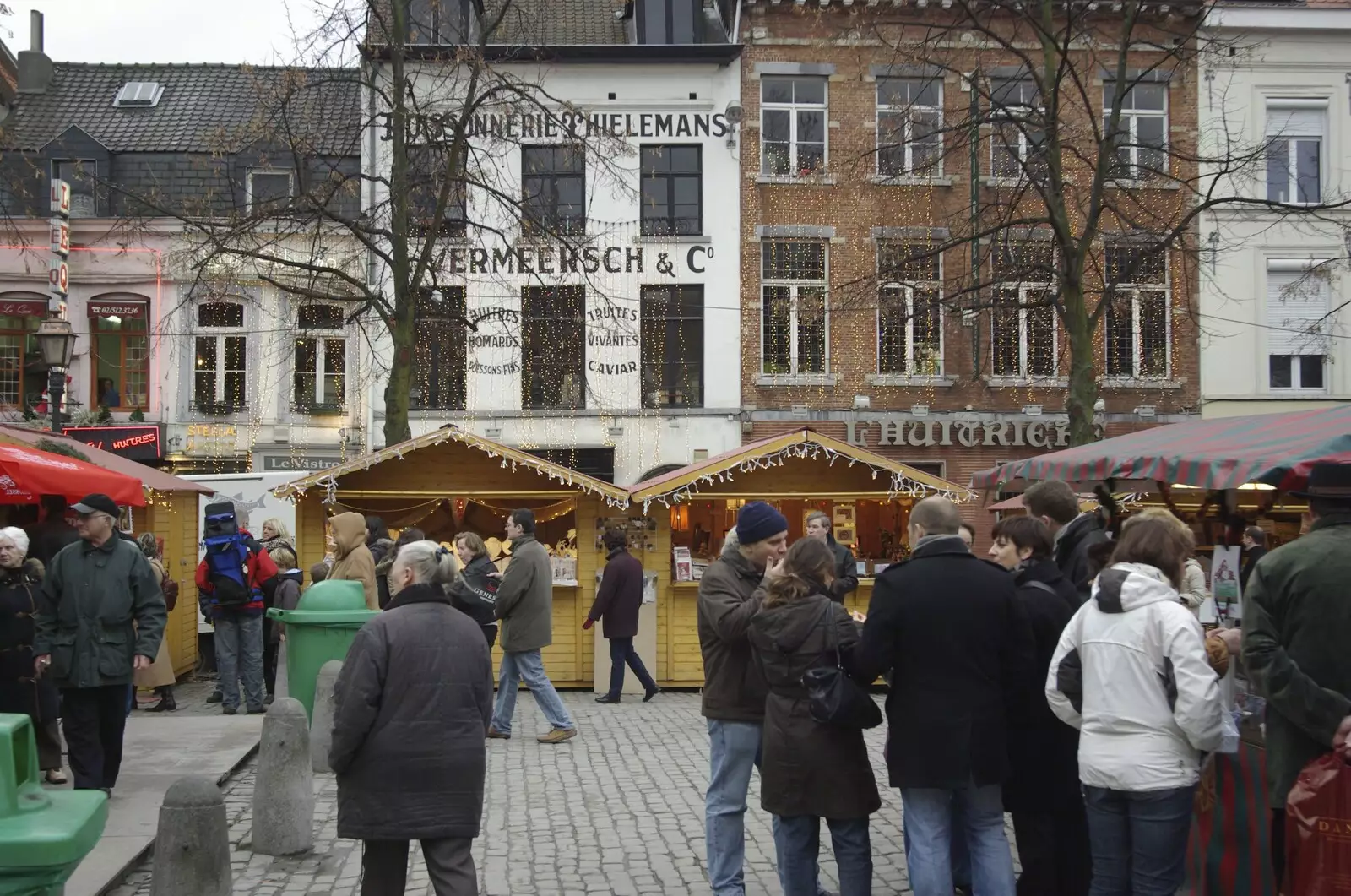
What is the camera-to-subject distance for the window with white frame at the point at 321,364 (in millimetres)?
25969

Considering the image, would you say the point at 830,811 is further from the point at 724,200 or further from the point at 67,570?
the point at 724,200

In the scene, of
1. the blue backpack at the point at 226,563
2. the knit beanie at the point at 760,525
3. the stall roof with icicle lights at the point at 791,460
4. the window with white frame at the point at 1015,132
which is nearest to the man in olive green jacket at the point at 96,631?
the knit beanie at the point at 760,525

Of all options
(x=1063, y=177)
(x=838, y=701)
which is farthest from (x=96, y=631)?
(x=1063, y=177)

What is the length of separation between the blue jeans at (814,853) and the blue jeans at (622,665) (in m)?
8.73

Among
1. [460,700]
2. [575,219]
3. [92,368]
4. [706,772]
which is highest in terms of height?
[575,219]

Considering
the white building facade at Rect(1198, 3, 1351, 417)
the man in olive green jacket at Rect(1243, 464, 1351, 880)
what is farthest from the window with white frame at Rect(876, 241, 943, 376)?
the man in olive green jacket at Rect(1243, 464, 1351, 880)

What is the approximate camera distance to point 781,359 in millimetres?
25547

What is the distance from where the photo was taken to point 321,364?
26172 millimetres

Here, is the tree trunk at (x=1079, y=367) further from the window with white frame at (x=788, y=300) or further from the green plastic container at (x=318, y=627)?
the green plastic container at (x=318, y=627)

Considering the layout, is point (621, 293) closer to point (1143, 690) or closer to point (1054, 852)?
point (1054, 852)

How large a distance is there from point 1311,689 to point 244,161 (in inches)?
999

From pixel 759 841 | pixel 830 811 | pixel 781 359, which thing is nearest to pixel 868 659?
pixel 830 811

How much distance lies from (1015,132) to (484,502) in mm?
13393

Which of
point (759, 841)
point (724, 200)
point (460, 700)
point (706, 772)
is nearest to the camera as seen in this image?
point (460, 700)
